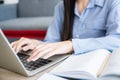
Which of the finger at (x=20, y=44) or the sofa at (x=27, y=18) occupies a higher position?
the finger at (x=20, y=44)

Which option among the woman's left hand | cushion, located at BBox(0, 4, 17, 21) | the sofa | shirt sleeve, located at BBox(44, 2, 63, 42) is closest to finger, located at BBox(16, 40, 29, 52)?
the woman's left hand

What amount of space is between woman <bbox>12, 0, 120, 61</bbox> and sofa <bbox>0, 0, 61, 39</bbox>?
1131 mm

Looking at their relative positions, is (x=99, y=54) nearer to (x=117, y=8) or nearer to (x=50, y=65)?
(x=50, y=65)

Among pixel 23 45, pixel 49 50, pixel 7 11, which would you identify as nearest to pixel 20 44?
pixel 23 45

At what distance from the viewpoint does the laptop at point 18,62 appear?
48 centimetres

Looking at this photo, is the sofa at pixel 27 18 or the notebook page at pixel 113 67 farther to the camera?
the sofa at pixel 27 18

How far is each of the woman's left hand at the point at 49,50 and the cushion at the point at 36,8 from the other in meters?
1.98

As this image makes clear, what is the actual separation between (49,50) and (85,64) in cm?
13

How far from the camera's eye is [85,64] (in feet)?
1.70

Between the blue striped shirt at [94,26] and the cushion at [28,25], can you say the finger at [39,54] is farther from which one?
the cushion at [28,25]

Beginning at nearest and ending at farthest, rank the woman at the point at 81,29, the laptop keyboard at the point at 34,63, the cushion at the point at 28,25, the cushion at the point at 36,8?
the laptop keyboard at the point at 34,63 < the woman at the point at 81,29 < the cushion at the point at 28,25 < the cushion at the point at 36,8

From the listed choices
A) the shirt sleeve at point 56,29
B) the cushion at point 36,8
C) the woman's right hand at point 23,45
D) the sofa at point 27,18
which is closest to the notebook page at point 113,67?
the woman's right hand at point 23,45

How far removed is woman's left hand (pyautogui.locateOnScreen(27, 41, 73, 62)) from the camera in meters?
0.59

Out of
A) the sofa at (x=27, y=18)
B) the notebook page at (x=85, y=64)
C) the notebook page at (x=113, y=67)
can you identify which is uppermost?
the notebook page at (x=113, y=67)
